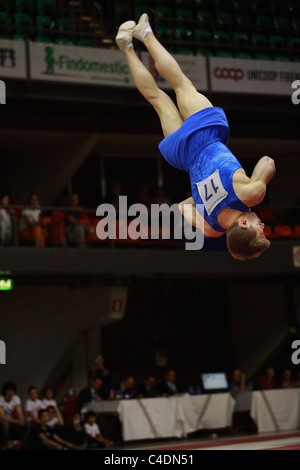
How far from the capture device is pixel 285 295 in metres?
18.8

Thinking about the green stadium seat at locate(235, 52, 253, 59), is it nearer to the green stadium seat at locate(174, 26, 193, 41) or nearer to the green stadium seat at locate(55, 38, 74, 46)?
the green stadium seat at locate(174, 26, 193, 41)

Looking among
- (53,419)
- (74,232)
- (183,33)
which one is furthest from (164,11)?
(53,419)

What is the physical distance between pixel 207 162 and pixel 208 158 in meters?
0.04

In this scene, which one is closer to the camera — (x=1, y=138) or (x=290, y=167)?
(x=1, y=138)

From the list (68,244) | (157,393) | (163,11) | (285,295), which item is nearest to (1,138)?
(68,244)

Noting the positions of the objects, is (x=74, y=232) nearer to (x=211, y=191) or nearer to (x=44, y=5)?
(x=44, y=5)

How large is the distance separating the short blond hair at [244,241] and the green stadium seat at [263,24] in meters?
11.7

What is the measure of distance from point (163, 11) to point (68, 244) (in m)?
5.77

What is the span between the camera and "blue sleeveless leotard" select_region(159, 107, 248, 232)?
5918 mm

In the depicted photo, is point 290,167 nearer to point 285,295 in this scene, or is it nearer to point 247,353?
point 285,295

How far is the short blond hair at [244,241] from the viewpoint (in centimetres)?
569

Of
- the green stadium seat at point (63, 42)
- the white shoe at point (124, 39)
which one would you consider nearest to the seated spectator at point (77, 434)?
the green stadium seat at point (63, 42)

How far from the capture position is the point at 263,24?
16.7 m

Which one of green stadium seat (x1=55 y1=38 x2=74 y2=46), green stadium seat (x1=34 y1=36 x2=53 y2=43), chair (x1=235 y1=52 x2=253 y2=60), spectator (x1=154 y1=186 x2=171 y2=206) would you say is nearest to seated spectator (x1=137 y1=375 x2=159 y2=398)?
spectator (x1=154 y1=186 x2=171 y2=206)
